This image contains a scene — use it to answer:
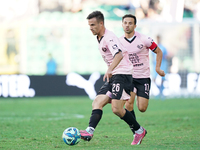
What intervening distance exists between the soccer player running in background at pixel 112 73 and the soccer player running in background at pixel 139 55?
0.89 meters

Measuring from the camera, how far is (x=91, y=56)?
23828 mm

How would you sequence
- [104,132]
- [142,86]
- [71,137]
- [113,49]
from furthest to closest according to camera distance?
1. [104,132]
2. [142,86]
3. [113,49]
4. [71,137]

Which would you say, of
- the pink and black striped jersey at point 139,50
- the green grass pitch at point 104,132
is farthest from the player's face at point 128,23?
the green grass pitch at point 104,132

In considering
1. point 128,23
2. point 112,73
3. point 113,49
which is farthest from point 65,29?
point 113,49

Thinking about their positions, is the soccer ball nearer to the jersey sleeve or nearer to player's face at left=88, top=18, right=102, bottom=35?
player's face at left=88, top=18, right=102, bottom=35

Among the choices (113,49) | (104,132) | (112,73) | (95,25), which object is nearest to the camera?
(113,49)

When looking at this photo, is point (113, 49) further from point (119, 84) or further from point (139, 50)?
point (139, 50)

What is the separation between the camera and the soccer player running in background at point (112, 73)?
259 inches

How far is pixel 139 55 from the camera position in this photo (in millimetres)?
7945

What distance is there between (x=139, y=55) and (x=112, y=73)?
3.90ft

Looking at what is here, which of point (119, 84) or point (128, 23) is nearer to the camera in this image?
point (119, 84)

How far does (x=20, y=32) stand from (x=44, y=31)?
1.20 m

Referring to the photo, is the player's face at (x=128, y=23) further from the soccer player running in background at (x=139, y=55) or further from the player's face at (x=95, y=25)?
the player's face at (x=95, y=25)

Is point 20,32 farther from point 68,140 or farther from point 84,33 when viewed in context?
point 68,140
